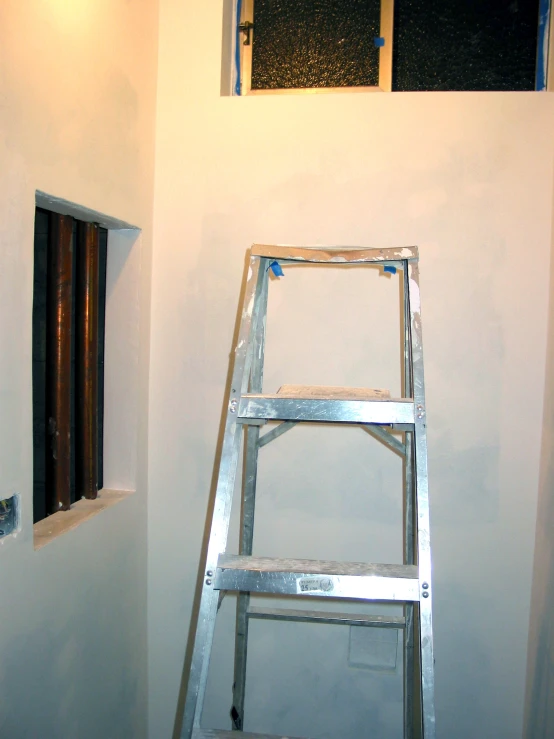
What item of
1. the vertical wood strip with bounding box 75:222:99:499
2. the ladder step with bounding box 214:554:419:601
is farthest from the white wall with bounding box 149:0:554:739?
the ladder step with bounding box 214:554:419:601

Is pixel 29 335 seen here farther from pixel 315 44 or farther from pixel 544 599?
pixel 544 599

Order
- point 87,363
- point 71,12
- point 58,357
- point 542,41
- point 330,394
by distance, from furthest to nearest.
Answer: point 542,41 → point 87,363 → point 58,357 → point 71,12 → point 330,394

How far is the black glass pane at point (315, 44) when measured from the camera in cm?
217

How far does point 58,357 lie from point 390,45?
1.65 meters

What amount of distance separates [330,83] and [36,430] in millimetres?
1658

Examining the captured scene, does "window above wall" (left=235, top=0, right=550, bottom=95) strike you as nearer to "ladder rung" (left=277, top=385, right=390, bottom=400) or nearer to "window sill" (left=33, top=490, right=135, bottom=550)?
"ladder rung" (left=277, top=385, right=390, bottom=400)

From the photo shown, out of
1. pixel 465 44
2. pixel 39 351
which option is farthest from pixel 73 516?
pixel 465 44

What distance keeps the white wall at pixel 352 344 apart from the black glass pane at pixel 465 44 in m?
0.28

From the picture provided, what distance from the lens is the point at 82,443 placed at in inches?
72.9

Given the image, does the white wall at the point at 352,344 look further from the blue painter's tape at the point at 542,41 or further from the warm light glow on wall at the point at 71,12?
the warm light glow on wall at the point at 71,12

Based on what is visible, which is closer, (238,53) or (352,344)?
(352,344)

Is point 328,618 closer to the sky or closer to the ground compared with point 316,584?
closer to the ground

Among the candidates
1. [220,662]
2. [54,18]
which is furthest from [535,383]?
[54,18]

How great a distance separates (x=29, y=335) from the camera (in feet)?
4.51
